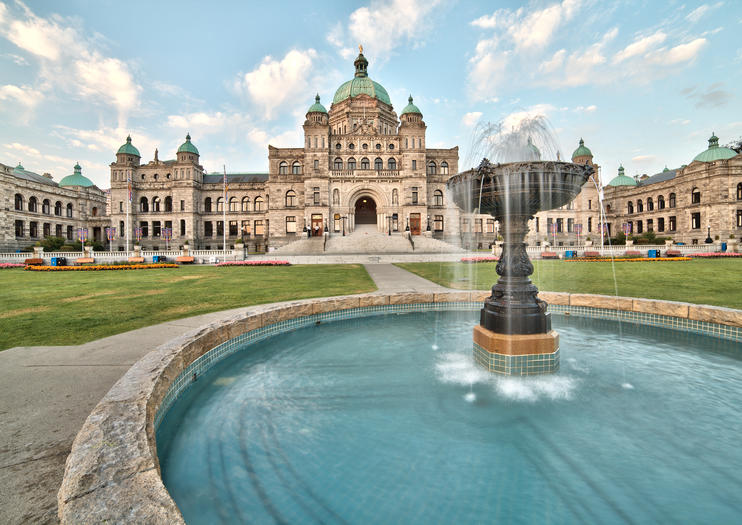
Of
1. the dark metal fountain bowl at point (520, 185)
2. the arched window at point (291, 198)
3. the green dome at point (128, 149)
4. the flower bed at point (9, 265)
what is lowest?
the flower bed at point (9, 265)

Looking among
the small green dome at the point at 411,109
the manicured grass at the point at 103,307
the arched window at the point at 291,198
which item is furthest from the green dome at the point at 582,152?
the manicured grass at the point at 103,307

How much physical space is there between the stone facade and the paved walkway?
182 feet

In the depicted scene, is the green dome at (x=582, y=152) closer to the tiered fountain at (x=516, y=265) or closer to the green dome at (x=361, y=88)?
the green dome at (x=361, y=88)

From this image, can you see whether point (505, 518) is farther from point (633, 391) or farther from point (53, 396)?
point (53, 396)

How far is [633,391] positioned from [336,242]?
34119mm

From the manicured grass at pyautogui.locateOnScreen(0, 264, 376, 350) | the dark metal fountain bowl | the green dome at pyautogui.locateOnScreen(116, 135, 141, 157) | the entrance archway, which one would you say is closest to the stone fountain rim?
the manicured grass at pyautogui.locateOnScreen(0, 264, 376, 350)

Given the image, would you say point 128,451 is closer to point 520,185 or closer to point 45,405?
point 45,405

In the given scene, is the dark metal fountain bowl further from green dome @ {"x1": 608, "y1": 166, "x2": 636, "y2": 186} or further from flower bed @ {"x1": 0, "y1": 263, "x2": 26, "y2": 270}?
green dome @ {"x1": 608, "y1": 166, "x2": 636, "y2": 186}

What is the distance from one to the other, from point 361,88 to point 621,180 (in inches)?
2110

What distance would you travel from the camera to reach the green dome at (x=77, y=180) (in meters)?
59.2

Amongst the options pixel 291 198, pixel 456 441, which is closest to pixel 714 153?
pixel 291 198

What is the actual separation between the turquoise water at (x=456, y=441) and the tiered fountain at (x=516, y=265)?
1.11ft

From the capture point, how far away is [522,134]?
5.83 m

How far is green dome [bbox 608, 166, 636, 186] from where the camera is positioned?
210 ft
